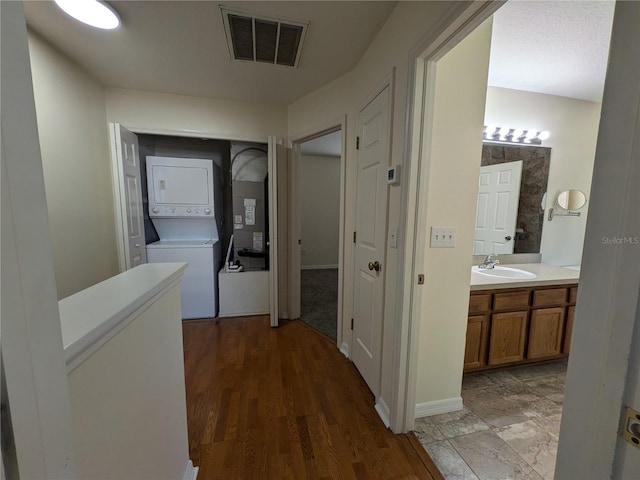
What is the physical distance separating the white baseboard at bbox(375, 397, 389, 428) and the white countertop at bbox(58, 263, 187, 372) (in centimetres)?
146

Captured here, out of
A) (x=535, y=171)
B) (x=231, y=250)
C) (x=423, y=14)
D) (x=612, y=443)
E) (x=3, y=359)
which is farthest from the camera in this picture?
(x=231, y=250)

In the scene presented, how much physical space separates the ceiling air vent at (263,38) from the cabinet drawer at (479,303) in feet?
7.14

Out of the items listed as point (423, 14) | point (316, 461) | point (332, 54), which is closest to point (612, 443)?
point (316, 461)

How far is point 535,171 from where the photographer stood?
2.45 metres

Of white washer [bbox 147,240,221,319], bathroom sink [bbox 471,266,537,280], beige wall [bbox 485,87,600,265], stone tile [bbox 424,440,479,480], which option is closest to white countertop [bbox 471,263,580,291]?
bathroom sink [bbox 471,266,537,280]

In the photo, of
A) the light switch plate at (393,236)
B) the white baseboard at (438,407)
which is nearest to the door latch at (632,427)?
the light switch plate at (393,236)

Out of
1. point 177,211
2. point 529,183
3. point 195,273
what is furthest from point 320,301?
point 529,183

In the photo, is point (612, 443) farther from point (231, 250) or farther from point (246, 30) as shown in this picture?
point (231, 250)

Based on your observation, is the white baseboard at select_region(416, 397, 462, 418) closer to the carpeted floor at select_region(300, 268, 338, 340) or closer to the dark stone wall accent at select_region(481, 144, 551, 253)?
the carpeted floor at select_region(300, 268, 338, 340)

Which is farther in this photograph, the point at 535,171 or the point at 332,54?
the point at 535,171

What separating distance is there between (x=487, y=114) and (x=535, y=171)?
750 mm

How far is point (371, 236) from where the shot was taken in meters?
1.84

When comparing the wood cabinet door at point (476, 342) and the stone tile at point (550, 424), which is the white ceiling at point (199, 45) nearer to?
the wood cabinet door at point (476, 342)

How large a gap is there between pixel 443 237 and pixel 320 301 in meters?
2.49
